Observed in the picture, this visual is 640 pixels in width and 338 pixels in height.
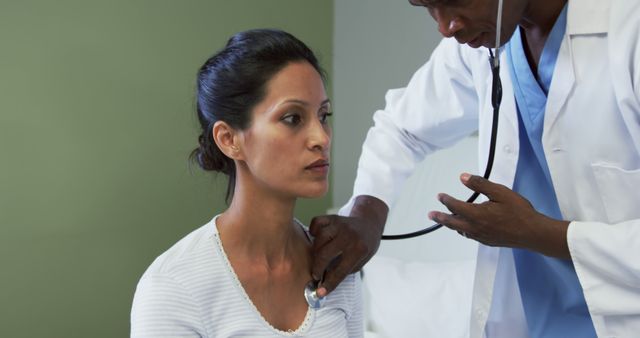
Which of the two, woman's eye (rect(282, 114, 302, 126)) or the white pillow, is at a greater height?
woman's eye (rect(282, 114, 302, 126))

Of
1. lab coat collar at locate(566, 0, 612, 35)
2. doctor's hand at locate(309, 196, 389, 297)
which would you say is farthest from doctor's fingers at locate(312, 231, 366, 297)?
lab coat collar at locate(566, 0, 612, 35)

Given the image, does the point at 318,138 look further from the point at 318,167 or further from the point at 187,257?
the point at 187,257

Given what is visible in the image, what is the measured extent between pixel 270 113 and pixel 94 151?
4.11ft

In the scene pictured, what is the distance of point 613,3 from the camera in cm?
117

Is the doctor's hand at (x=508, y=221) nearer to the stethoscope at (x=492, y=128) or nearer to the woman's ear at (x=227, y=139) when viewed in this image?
the stethoscope at (x=492, y=128)

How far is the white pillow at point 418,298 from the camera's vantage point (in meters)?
2.05

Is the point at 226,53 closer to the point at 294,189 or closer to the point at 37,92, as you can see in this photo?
the point at 294,189

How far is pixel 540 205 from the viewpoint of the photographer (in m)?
1.30

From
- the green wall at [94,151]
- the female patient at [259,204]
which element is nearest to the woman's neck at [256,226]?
the female patient at [259,204]

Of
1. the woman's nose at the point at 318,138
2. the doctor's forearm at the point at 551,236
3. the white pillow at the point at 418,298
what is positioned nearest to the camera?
the doctor's forearm at the point at 551,236

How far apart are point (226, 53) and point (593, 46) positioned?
0.65m

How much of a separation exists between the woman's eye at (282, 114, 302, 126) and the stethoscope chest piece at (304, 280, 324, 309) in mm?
303

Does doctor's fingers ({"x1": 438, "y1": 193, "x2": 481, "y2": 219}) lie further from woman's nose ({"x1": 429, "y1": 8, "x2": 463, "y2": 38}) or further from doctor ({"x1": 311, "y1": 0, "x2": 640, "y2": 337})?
woman's nose ({"x1": 429, "y1": 8, "x2": 463, "y2": 38})

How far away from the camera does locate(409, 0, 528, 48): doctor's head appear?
1.13 metres
